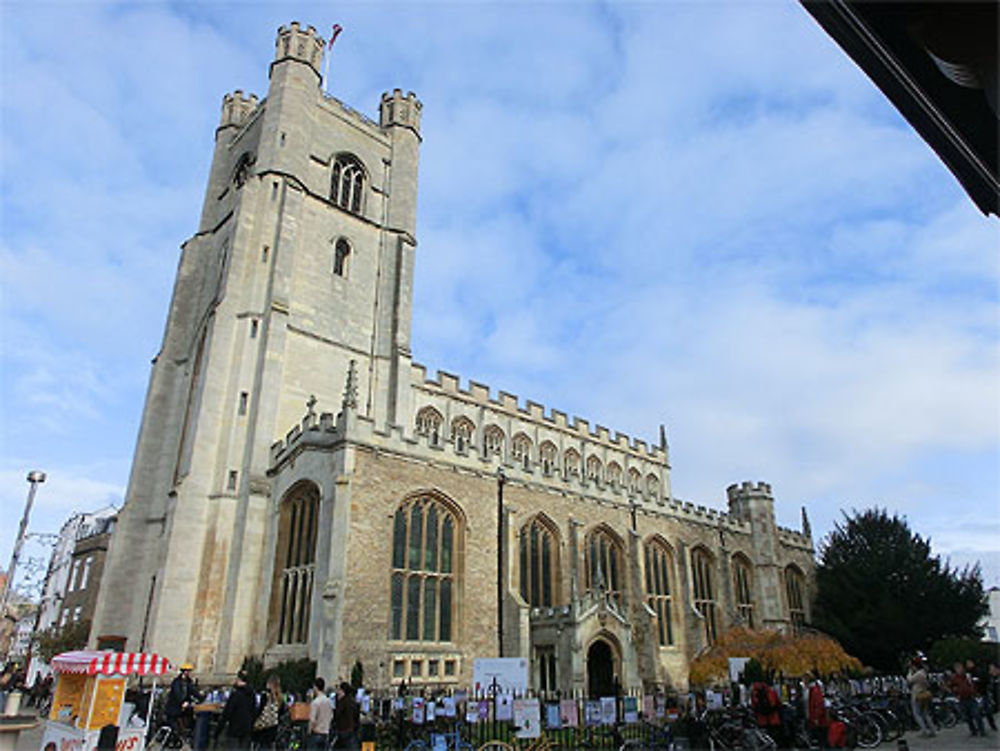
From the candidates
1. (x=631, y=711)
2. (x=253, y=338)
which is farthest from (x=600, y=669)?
(x=253, y=338)

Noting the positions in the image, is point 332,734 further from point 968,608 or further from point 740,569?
point 968,608

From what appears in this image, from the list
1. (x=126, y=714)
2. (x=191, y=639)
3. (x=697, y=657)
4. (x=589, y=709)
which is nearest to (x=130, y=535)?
(x=191, y=639)

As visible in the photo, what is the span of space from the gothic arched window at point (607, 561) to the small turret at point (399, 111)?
21.6 m

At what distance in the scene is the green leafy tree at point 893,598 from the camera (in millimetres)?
26625

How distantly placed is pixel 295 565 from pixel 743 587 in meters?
20.9

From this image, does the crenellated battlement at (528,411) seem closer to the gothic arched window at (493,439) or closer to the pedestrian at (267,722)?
the gothic arched window at (493,439)

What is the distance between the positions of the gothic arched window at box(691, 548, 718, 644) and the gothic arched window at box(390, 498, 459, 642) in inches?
500

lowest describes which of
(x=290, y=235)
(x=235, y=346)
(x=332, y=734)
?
(x=332, y=734)

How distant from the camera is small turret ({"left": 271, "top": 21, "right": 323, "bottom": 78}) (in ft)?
92.8

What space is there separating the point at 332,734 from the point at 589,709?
5.02 meters

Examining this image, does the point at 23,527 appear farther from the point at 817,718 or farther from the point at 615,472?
the point at 615,472

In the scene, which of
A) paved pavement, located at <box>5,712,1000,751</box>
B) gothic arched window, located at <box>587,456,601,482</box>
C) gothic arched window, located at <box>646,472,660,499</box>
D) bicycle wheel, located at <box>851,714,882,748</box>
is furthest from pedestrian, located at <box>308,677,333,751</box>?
gothic arched window, located at <box>646,472,660,499</box>

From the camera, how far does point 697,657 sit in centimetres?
2419

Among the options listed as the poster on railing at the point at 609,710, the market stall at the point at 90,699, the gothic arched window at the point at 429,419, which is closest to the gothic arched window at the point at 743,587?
the gothic arched window at the point at 429,419
